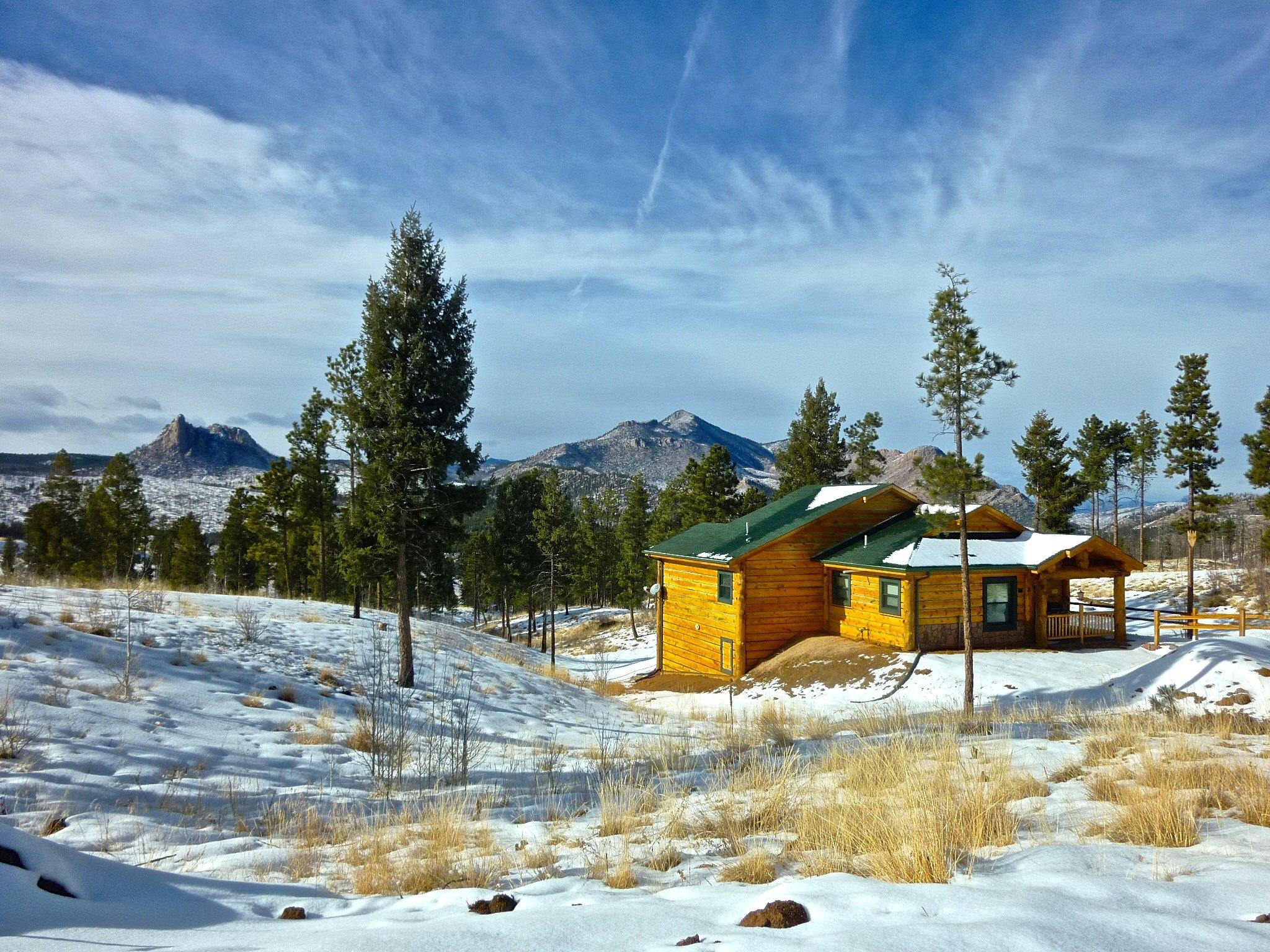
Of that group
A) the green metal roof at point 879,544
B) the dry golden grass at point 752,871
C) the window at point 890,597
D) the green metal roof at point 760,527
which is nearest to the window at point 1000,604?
the green metal roof at point 879,544

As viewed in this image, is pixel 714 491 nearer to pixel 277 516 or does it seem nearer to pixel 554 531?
pixel 554 531

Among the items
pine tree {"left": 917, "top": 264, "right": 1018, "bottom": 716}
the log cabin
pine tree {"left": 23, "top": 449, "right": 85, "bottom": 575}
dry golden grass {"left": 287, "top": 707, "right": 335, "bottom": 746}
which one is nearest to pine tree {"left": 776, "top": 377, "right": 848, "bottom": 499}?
the log cabin

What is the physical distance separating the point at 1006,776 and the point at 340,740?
26.0ft

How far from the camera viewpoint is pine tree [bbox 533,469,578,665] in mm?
35125

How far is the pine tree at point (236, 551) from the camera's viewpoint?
49281 millimetres

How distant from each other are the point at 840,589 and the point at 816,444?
1779 centimetres

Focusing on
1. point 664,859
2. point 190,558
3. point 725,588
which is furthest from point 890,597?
point 190,558

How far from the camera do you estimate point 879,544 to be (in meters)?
23.6

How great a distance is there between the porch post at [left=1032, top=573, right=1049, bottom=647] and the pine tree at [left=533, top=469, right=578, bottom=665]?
20341mm

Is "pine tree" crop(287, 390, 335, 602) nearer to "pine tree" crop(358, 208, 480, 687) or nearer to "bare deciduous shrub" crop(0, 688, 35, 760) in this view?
"pine tree" crop(358, 208, 480, 687)

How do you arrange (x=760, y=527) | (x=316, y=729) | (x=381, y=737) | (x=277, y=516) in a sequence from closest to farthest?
(x=381, y=737) < (x=316, y=729) < (x=760, y=527) < (x=277, y=516)

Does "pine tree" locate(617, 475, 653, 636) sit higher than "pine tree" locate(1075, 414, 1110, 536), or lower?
lower

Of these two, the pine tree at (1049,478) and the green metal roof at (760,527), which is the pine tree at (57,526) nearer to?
the green metal roof at (760,527)

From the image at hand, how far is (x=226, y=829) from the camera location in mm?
5250
